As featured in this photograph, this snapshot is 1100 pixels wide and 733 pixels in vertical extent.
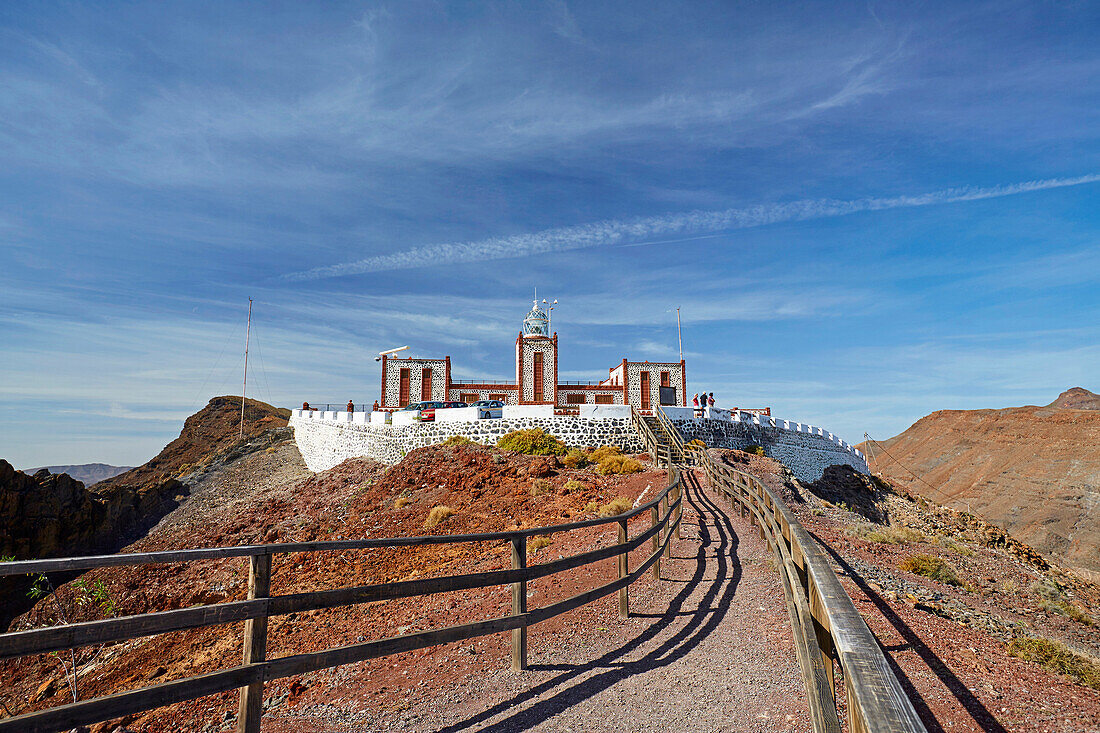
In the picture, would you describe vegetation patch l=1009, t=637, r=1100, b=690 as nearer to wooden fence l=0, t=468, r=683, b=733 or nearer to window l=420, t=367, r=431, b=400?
wooden fence l=0, t=468, r=683, b=733

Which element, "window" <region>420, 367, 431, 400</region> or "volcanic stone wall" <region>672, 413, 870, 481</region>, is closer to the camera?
"volcanic stone wall" <region>672, 413, 870, 481</region>

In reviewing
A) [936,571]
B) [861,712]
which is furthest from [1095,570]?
[861,712]

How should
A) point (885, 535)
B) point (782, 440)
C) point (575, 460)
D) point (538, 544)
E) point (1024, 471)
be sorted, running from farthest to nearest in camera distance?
point (1024, 471) < point (782, 440) < point (575, 460) < point (538, 544) < point (885, 535)

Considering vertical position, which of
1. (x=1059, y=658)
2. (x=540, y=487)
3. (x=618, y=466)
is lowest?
(x=1059, y=658)

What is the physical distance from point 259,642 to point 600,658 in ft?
10.7

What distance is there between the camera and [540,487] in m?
19.7

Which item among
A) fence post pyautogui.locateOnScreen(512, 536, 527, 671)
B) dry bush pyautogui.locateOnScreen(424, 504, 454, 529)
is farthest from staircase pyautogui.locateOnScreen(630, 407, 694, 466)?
fence post pyautogui.locateOnScreen(512, 536, 527, 671)

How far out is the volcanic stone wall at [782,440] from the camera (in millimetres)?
32656

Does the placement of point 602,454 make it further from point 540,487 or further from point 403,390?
point 403,390

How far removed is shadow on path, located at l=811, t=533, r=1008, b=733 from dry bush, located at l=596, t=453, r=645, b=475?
15599 mm

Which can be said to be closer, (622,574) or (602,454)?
(622,574)

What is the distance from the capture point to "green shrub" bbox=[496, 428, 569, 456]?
2714 centimetres

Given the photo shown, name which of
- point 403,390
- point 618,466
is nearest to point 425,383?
point 403,390

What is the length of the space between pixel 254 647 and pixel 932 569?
32.4ft
